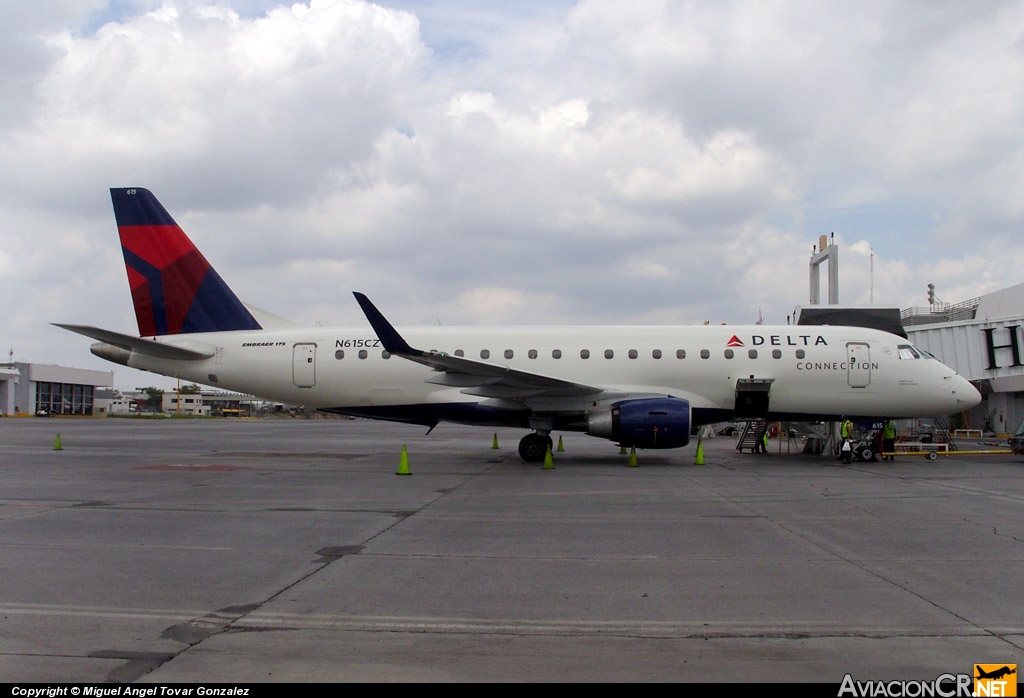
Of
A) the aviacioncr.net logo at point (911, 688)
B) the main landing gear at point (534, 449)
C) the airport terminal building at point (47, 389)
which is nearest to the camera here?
the aviacioncr.net logo at point (911, 688)

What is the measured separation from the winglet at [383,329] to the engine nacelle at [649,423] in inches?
190

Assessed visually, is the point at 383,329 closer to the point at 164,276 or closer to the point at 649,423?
the point at 649,423

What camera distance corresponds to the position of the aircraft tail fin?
2073 centimetres

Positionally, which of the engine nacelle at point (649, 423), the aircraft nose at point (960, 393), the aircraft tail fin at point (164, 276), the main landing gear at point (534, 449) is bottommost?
the main landing gear at point (534, 449)

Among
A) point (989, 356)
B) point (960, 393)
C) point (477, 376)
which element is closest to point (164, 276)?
point (477, 376)

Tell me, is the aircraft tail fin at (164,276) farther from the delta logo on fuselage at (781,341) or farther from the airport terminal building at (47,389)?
the airport terminal building at (47,389)

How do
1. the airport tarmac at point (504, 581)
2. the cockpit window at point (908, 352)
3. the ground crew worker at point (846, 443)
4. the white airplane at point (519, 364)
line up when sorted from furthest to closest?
the cockpit window at point (908, 352)
the ground crew worker at point (846, 443)
the white airplane at point (519, 364)
the airport tarmac at point (504, 581)

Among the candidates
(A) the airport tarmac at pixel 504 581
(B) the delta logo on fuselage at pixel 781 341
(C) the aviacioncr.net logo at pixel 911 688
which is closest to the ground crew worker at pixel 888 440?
(B) the delta logo on fuselage at pixel 781 341

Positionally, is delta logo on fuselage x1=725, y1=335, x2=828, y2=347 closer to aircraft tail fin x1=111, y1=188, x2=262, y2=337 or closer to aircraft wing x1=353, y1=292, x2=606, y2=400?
aircraft wing x1=353, y1=292, x2=606, y2=400

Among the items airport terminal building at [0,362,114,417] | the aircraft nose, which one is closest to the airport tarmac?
the aircraft nose

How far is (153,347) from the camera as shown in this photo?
20047mm

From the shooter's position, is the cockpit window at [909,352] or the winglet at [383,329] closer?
the winglet at [383,329]

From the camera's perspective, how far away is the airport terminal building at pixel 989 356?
2917 cm

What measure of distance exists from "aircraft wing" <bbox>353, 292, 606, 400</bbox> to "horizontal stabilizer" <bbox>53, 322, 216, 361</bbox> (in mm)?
6280
